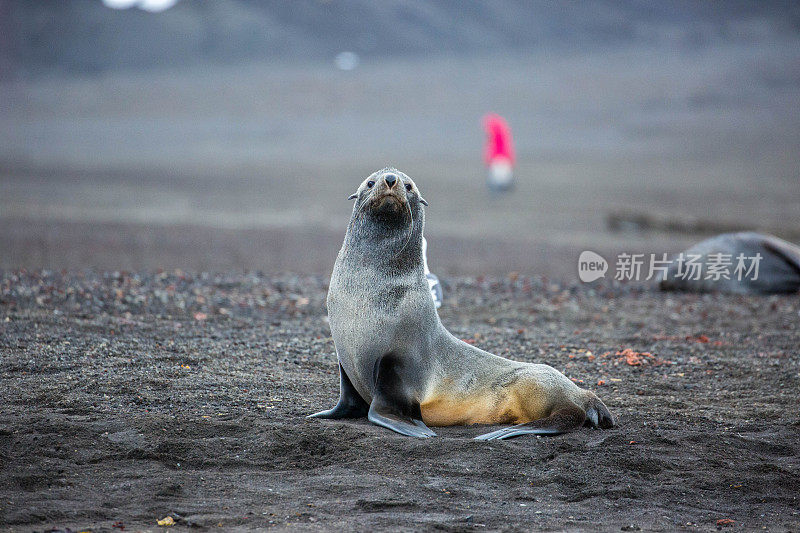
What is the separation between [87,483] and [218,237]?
44.3ft

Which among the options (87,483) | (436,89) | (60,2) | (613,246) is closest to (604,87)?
(436,89)

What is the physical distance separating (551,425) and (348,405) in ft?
4.06

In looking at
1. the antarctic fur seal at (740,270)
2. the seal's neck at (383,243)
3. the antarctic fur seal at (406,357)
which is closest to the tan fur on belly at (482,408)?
the antarctic fur seal at (406,357)

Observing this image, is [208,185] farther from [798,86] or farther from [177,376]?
[798,86]

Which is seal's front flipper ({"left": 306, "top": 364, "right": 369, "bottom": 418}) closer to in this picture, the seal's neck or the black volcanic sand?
the black volcanic sand

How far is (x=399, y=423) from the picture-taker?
539 cm

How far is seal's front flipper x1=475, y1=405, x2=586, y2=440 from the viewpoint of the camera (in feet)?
17.7

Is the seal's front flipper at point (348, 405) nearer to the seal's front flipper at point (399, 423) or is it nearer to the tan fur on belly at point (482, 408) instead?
the seal's front flipper at point (399, 423)

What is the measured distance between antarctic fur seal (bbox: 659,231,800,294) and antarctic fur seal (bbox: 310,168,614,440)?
6745 millimetres

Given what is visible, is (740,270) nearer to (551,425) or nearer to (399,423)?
(551,425)

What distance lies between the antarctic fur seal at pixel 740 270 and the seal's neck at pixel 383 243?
7.10 meters

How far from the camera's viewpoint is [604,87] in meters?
55.2

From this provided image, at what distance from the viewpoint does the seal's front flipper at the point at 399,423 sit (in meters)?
5.31

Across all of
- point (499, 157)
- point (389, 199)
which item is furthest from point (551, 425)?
point (499, 157)
